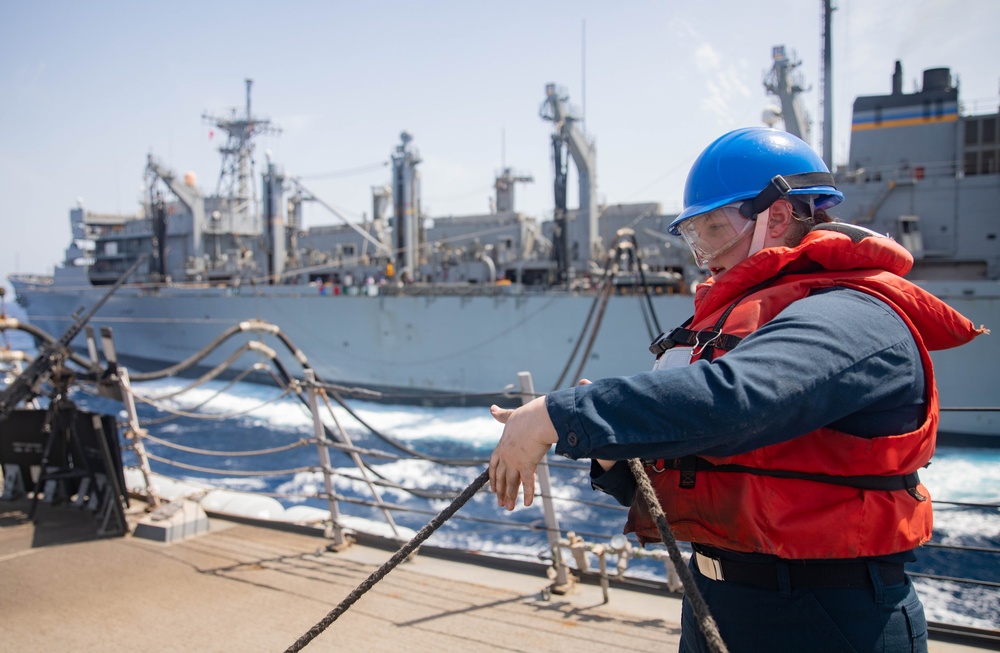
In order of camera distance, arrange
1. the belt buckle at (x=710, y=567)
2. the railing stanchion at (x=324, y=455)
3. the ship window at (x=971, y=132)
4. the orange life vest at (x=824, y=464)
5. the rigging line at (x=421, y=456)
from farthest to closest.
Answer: the ship window at (x=971, y=132), the railing stanchion at (x=324, y=455), the rigging line at (x=421, y=456), the belt buckle at (x=710, y=567), the orange life vest at (x=824, y=464)

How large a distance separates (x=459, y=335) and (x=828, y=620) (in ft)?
60.8

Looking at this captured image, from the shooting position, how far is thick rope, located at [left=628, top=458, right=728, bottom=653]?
1077 millimetres

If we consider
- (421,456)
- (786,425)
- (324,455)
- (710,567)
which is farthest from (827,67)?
(786,425)

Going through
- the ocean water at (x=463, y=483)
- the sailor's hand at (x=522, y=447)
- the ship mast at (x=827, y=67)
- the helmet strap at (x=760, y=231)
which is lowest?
the ocean water at (x=463, y=483)

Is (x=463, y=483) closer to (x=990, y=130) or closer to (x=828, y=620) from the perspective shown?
(x=828, y=620)

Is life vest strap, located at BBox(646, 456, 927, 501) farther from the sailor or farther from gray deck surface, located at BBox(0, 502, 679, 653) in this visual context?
gray deck surface, located at BBox(0, 502, 679, 653)

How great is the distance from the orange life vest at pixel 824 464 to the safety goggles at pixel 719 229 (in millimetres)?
153

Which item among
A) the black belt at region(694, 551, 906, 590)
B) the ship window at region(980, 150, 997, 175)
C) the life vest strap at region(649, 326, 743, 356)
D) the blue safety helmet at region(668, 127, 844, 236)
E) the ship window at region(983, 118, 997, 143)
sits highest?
the ship window at region(983, 118, 997, 143)

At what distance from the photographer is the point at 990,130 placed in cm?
1614

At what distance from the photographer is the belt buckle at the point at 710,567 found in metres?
1.31

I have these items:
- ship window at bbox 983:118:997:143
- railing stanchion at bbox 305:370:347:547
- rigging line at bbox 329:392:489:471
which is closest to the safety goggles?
rigging line at bbox 329:392:489:471

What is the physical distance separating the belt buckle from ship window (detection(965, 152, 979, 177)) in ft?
63.2

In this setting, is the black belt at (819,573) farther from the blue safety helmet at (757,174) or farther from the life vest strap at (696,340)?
the blue safety helmet at (757,174)

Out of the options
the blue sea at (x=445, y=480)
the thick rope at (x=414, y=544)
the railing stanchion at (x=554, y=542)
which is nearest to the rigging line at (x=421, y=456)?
the blue sea at (x=445, y=480)
